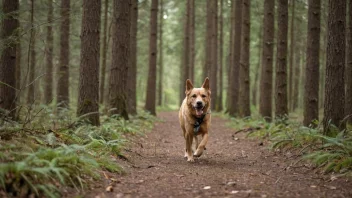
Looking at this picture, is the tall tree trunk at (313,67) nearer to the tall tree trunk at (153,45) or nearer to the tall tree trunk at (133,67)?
the tall tree trunk at (133,67)

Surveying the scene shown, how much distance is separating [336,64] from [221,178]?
3695 mm

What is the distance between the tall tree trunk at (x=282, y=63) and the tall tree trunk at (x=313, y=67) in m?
1.62

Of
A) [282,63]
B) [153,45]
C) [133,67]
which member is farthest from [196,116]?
[133,67]

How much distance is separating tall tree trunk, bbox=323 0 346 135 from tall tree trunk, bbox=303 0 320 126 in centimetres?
251

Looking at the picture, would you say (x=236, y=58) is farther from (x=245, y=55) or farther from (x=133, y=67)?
(x=133, y=67)

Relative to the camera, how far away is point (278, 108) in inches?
463

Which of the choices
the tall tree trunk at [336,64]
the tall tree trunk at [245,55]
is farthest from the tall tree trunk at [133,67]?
the tall tree trunk at [336,64]

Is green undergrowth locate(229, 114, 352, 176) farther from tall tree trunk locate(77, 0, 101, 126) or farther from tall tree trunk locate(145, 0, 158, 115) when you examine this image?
tall tree trunk locate(145, 0, 158, 115)

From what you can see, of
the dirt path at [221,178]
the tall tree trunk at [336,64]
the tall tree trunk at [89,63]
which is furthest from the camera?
the tall tree trunk at [89,63]

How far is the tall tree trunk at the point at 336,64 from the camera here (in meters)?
6.83

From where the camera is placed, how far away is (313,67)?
9.74 meters

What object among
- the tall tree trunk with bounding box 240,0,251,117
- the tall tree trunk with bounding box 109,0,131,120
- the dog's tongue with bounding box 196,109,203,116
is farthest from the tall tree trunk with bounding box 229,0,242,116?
the dog's tongue with bounding box 196,109,203,116

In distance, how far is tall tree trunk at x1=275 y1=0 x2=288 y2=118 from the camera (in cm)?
1148

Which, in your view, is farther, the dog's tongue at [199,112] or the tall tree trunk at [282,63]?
the tall tree trunk at [282,63]
